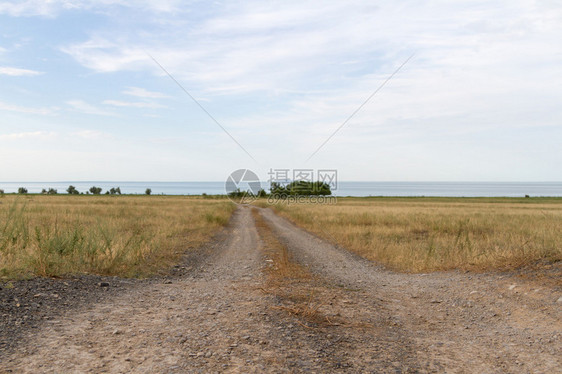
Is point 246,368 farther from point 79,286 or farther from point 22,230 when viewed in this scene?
point 22,230

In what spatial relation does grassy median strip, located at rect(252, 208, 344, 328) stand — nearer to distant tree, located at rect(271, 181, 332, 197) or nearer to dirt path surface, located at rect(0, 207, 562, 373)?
dirt path surface, located at rect(0, 207, 562, 373)

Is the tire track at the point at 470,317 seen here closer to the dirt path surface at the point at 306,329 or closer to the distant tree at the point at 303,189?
the dirt path surface at the point at 306,329

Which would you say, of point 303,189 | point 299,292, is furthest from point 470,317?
point 303,189

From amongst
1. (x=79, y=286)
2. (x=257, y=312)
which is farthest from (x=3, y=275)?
(x=257, y=312)

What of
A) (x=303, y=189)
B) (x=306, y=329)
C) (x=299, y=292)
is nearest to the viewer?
(x=306, y=329)

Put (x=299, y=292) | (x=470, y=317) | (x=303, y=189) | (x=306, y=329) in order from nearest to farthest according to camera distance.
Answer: (x=306, y=329) < (x=470, y=317) < (x=299, y=292) < (x=303, y=189)

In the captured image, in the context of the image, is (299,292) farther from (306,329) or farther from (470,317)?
(470,317)

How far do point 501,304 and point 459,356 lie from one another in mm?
2728

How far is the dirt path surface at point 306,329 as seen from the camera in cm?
379

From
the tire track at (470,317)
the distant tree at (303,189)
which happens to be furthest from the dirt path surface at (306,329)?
the distant tree at (303,189)

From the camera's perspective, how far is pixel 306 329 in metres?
4.77

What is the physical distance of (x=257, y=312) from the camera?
531 centimetres

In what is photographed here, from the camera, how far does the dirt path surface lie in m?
3.79

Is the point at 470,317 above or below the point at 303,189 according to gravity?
below
